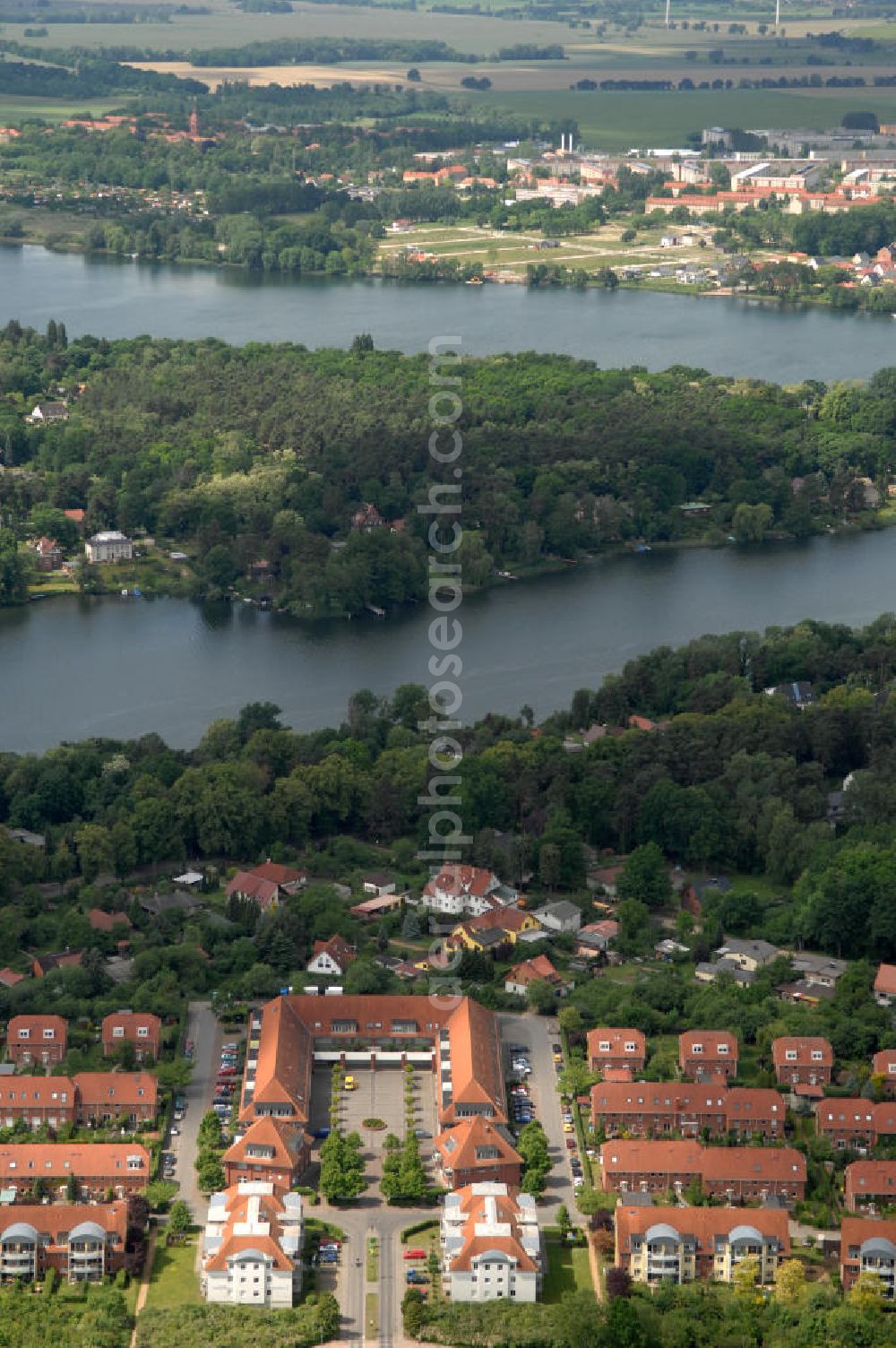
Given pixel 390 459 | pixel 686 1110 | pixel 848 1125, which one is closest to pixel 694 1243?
pixel 686 1110

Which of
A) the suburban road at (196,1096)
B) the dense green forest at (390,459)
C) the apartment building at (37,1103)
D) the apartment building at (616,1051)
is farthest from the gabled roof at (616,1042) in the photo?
the dense green forest at (390,459)

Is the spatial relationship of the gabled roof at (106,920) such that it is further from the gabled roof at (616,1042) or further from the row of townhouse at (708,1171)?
the row of townhouse at (708,1171)

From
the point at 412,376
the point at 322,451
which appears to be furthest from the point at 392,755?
the point at 412,376

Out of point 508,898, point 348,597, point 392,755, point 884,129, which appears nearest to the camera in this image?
point 508,898

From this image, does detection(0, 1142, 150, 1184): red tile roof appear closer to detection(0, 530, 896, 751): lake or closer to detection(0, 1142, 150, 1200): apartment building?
detection(0, 1142, 150, 1200): apartment building

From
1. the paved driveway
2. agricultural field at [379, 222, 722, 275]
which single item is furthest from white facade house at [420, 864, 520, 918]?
agricultural field at [379, 222, 722, 275]

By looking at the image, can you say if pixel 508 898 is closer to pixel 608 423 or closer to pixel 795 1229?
pixel 795 1229
